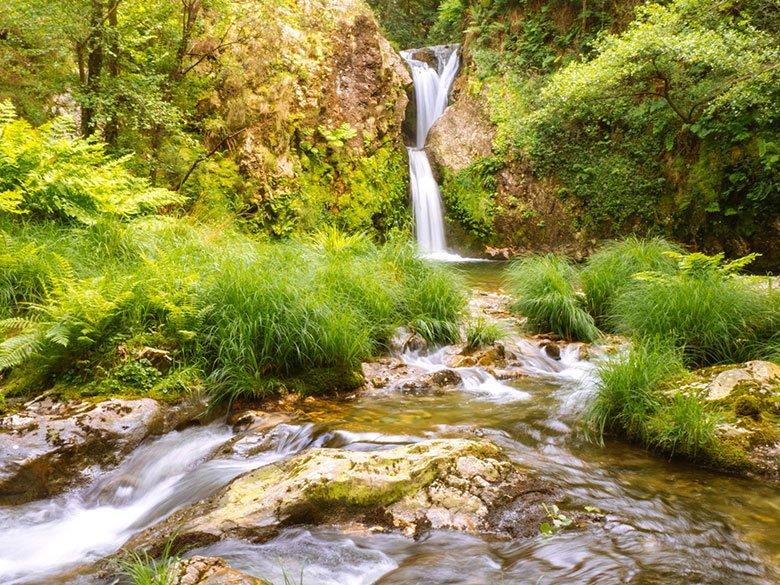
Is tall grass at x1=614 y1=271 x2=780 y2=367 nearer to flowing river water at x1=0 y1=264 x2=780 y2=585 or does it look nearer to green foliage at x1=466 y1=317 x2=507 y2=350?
flowing river water at x1=0 y1=264 x2=780 y2=585

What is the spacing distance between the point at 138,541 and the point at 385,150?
12.6 meters

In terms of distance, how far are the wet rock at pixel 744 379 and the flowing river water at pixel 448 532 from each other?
748 millimetres

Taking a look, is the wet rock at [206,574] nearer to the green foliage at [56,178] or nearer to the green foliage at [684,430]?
the green foliage at [684,430]

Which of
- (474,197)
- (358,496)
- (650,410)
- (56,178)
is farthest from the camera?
(474,197)

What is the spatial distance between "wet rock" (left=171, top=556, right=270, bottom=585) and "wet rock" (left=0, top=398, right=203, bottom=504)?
185 cm

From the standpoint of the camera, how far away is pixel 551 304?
698 centimetres

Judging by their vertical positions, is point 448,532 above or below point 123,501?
above

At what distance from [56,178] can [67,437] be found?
10.9ft

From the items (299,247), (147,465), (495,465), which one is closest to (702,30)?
(299,247)

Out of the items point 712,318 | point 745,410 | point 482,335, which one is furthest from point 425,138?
point 745,410

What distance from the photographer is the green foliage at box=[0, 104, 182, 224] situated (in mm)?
5812

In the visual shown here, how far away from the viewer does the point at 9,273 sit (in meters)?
5.04

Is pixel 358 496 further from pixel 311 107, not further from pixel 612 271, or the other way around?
pixel 311 107

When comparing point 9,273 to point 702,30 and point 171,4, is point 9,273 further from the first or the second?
point 702,30
